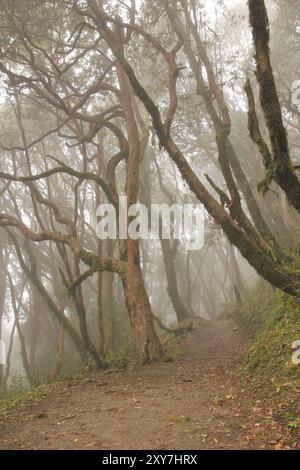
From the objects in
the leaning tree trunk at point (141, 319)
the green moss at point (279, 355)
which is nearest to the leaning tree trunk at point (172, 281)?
the leaning tree trunk at point (141, 319)

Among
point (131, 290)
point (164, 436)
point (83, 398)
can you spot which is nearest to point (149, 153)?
point (131, 290)

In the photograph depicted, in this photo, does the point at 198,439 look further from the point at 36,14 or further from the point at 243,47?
the point at 243,47

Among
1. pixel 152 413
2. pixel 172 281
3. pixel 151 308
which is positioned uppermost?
pixel 172 281

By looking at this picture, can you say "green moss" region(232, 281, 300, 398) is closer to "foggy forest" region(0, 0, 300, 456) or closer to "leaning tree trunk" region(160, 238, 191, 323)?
"foggy forest" region(0, 0, 300, 456)

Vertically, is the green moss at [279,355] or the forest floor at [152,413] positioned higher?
the green moss at [279,355]

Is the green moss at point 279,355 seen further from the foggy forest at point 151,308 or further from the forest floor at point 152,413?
the forest floor at point 152,413

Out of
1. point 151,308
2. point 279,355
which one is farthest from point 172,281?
point 279,355

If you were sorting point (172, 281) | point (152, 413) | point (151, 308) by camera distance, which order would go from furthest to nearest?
point (172, 281), point (151, 308), point (152, 413)

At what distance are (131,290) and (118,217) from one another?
6.35ft

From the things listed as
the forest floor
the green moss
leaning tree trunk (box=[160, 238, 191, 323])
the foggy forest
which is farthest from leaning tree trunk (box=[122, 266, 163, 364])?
leaning tree trunk (box=[160, 238, 191, 323])

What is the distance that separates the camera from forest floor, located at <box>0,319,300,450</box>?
16.5 feet

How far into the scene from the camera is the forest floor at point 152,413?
16.5 ft

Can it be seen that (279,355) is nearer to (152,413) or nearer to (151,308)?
(152,413)

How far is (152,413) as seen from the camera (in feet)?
20.2
